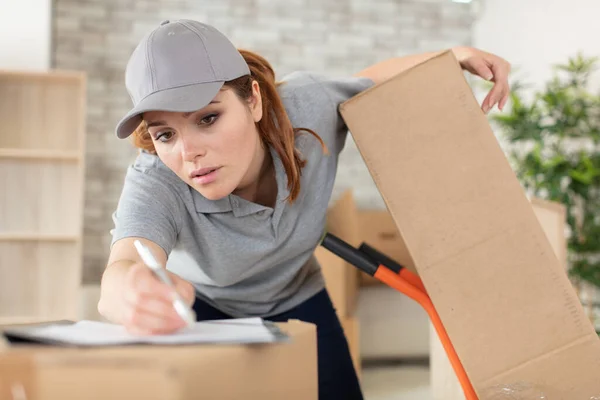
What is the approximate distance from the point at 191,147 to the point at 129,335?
18.3 inches

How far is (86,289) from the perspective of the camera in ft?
12.4

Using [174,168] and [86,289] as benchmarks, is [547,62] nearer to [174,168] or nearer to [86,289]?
[86,289]

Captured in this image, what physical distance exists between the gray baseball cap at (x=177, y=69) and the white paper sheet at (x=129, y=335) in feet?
1.19

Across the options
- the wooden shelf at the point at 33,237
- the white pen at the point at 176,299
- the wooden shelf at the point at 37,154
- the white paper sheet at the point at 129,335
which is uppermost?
the white pen at the point at 176,299

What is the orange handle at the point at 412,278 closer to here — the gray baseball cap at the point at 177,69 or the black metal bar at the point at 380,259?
the black metal bar at the point at 380,259

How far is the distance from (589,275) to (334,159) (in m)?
1.97

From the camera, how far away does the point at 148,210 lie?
44.0 inches

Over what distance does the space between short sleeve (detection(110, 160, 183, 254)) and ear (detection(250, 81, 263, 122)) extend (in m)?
0.20

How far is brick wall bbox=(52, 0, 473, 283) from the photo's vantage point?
4.07m

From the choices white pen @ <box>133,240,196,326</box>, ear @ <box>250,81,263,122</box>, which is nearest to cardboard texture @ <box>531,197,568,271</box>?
ear @ <box>250,81,263,122</box>

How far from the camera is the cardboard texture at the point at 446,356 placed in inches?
73.5

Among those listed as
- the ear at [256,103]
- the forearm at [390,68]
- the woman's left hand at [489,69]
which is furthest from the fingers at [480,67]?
the ear at [256,103]

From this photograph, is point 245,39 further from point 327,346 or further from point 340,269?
point 327,346

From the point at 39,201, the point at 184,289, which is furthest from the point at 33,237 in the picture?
the point at 184,289
